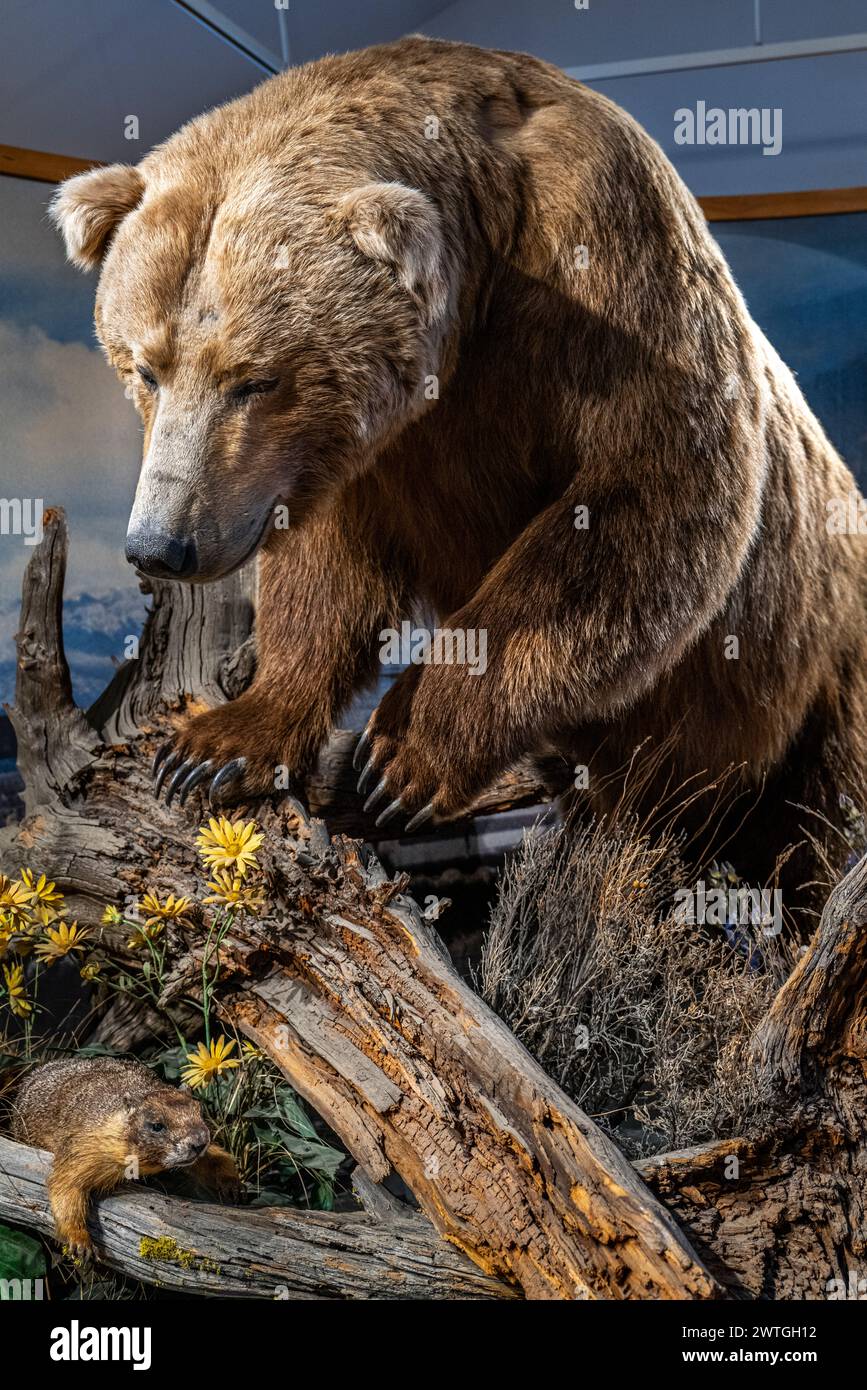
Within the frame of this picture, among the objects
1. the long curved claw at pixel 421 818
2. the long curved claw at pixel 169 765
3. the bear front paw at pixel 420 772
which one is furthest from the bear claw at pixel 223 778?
the long curved claw at pixel 421 818

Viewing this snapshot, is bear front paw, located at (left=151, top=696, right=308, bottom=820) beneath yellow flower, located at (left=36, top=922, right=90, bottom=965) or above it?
above

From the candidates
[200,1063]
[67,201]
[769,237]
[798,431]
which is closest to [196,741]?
[200,1063]

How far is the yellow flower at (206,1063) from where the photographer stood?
2.17m

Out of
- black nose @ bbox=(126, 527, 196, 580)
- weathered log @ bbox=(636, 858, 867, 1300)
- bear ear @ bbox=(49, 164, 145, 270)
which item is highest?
bear ear @ bbox=(49, 164, 145, 270)

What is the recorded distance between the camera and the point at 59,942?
2.36m

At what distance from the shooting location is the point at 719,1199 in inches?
72.2

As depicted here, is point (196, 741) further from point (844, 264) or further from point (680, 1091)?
point (844, 264)

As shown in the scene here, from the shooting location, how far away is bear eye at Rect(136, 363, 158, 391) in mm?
1866

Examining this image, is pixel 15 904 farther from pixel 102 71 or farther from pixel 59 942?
pixel 102 71

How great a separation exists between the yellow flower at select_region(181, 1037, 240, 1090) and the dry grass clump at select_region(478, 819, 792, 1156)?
503 mm

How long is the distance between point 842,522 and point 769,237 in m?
0.88

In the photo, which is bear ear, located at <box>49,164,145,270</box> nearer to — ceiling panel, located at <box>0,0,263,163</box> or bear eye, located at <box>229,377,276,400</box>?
bear eye, located at <box>229,377,276,400</box>

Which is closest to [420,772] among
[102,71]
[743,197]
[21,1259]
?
[21,1259]

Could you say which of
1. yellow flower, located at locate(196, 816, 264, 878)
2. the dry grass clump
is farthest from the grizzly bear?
the dry grass clump
